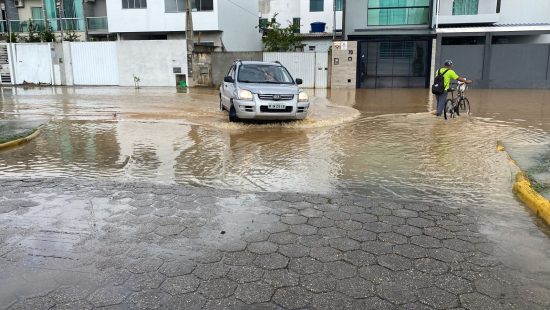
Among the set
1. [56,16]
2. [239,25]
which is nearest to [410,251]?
[239,25]

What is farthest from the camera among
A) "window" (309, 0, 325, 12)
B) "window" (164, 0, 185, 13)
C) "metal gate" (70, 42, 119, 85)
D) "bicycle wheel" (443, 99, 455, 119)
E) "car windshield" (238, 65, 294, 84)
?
"window" (309, 0, 325, 12)

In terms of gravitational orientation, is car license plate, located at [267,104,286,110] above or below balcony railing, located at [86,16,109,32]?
below

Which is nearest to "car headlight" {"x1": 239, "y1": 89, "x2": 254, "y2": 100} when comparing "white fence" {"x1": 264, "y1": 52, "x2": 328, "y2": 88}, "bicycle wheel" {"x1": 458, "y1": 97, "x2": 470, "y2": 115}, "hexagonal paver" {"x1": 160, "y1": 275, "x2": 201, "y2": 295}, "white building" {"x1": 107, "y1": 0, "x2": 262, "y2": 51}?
"bicycle wheel" {"x1": 458, "y1": 97, "x2": 470, "y2": 115}

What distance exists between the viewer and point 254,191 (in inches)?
246

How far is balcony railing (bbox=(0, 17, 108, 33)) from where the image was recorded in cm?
3716

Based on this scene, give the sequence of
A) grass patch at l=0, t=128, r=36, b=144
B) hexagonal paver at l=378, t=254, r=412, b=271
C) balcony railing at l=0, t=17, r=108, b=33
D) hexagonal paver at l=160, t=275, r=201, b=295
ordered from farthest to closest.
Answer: balcony railing at l=0, t=17, r=108, b=33
grass patch at l=0, t=128, r=36, b=144
hexagonal paver at l=378, t=254, r=412, b=271
hexagonal paver at l=160, t=275, r=201, b=295

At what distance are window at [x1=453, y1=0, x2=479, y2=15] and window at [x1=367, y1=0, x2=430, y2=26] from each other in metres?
2.31

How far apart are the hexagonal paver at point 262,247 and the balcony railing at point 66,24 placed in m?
36.9

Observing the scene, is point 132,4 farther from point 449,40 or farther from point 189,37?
point 449,40

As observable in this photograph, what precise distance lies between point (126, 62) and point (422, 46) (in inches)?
706

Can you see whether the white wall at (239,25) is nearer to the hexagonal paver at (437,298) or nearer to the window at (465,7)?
the window at (465,7)

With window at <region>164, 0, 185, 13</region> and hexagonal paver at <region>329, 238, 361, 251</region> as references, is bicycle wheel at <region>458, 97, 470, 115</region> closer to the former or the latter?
hexagonal paver at <region>329, 238, 361, 251</region>

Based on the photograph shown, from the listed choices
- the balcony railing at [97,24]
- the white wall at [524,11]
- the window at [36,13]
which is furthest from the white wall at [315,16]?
the window at [36,13]

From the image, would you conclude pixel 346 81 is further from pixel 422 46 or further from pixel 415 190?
pixel 415 190
